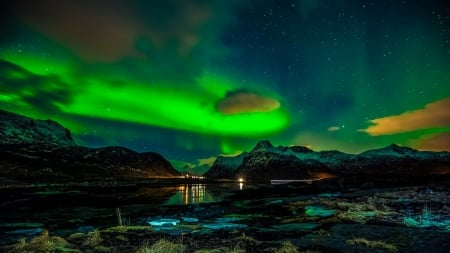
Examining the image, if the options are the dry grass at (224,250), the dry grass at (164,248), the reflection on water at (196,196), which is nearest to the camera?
the dry grass at (164,248)

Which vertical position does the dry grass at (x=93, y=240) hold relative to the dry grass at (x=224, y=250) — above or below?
above

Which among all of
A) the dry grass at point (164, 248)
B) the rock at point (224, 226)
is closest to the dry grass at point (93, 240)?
the dry grass at point (164, 248)

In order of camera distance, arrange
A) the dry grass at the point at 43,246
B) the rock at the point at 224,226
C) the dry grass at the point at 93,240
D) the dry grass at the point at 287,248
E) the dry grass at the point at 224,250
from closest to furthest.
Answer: the dry grass at the point at 287,248 → the dry grass at the point at 224,250 → the dry grass at the point at 43,246 → the dry grass at the point at 93,240 → the rock at the point at 224,226

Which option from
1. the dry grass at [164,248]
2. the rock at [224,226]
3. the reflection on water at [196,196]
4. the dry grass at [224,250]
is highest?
the reflection on water at [196,196]

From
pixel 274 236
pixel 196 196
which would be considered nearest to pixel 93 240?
pixel 274 236

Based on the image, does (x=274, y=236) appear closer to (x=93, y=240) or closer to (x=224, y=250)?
(x=224, y=250)

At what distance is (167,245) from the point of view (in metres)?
21.4

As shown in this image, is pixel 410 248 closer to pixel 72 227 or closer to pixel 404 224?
pixel 404 224

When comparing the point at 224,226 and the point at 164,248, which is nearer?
the point at 164,248

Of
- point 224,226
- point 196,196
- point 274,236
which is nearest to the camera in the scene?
point 274,236

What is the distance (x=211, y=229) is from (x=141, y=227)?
237 inches

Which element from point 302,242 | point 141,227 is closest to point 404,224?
point 302,242

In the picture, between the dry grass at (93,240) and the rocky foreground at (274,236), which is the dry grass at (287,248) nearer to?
the rocky foreground at (274,236)

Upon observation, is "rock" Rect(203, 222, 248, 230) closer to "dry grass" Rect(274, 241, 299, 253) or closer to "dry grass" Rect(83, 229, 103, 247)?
"dry grass" Rect(274, 241, 299, 253)
